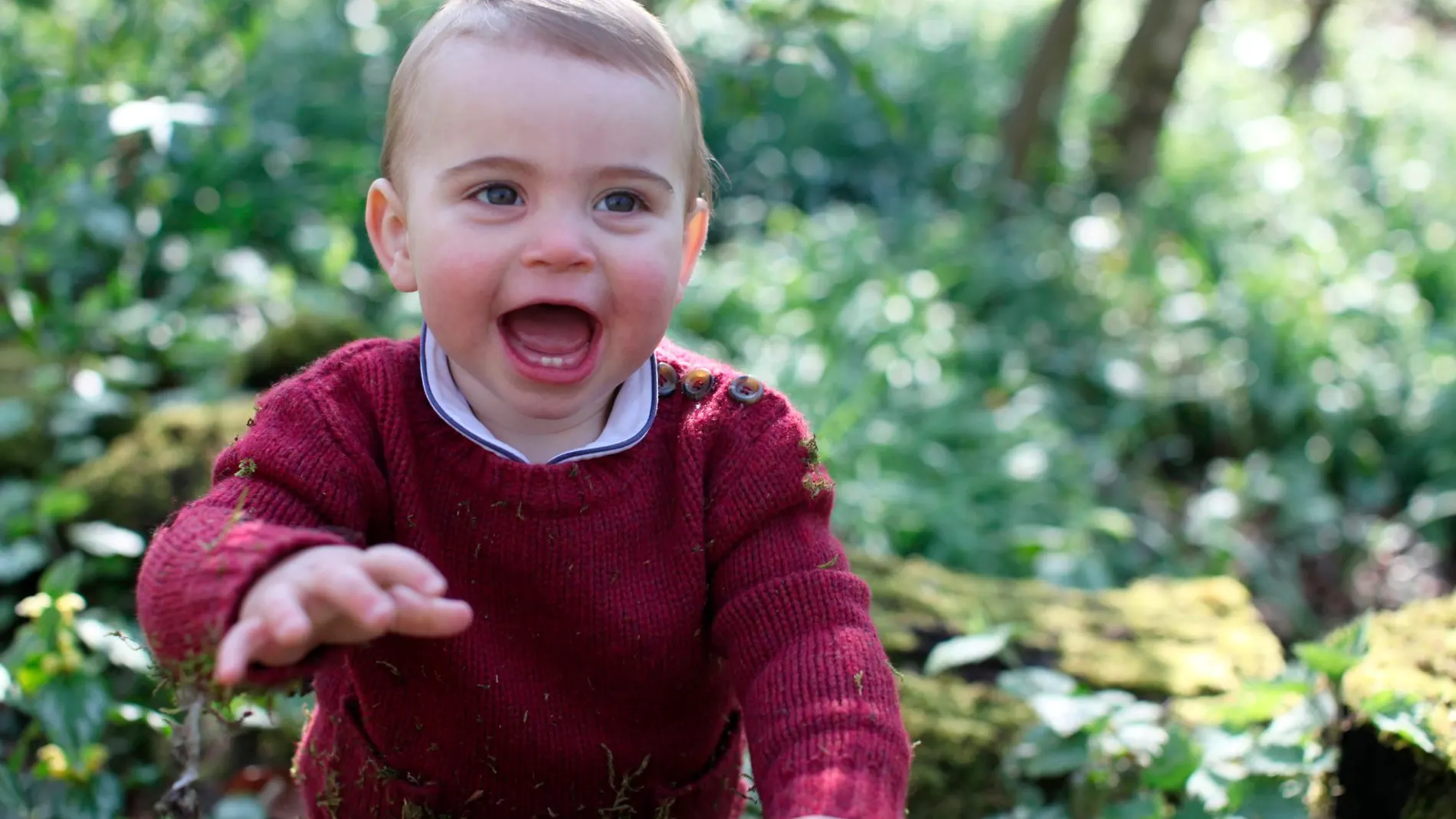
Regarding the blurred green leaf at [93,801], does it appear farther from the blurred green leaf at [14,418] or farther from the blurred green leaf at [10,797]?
the blurred green leaf at [14,418]

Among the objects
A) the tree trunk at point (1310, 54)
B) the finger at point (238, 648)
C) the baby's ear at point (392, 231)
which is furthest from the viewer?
the tree trunk at point (1310, 54)

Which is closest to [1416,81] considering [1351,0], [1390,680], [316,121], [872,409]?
[1351,0]

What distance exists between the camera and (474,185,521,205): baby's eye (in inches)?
60.3

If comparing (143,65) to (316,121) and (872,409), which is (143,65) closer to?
(316,121)

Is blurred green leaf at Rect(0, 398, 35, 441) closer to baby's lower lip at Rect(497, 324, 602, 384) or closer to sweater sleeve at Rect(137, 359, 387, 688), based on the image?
sweater sleeve at Rect(137, 359, 387, 688)

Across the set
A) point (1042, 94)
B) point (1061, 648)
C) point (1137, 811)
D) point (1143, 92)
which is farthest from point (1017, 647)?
point (1143, 92)

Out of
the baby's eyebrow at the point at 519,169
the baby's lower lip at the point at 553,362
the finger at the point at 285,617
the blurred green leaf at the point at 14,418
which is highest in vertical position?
the baby's eyebrow at the point at 519,169

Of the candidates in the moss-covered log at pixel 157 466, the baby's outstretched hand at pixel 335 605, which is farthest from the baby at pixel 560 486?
the moss-covered log at pixel 157 466

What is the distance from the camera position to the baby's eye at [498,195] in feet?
5.03

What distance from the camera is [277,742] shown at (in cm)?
257

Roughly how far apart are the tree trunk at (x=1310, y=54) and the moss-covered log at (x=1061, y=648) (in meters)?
6.26

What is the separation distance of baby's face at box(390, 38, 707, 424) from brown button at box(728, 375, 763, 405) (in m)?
0.17

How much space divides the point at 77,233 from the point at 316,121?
1.77 m

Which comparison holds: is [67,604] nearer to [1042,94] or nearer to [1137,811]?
[1137,811]
